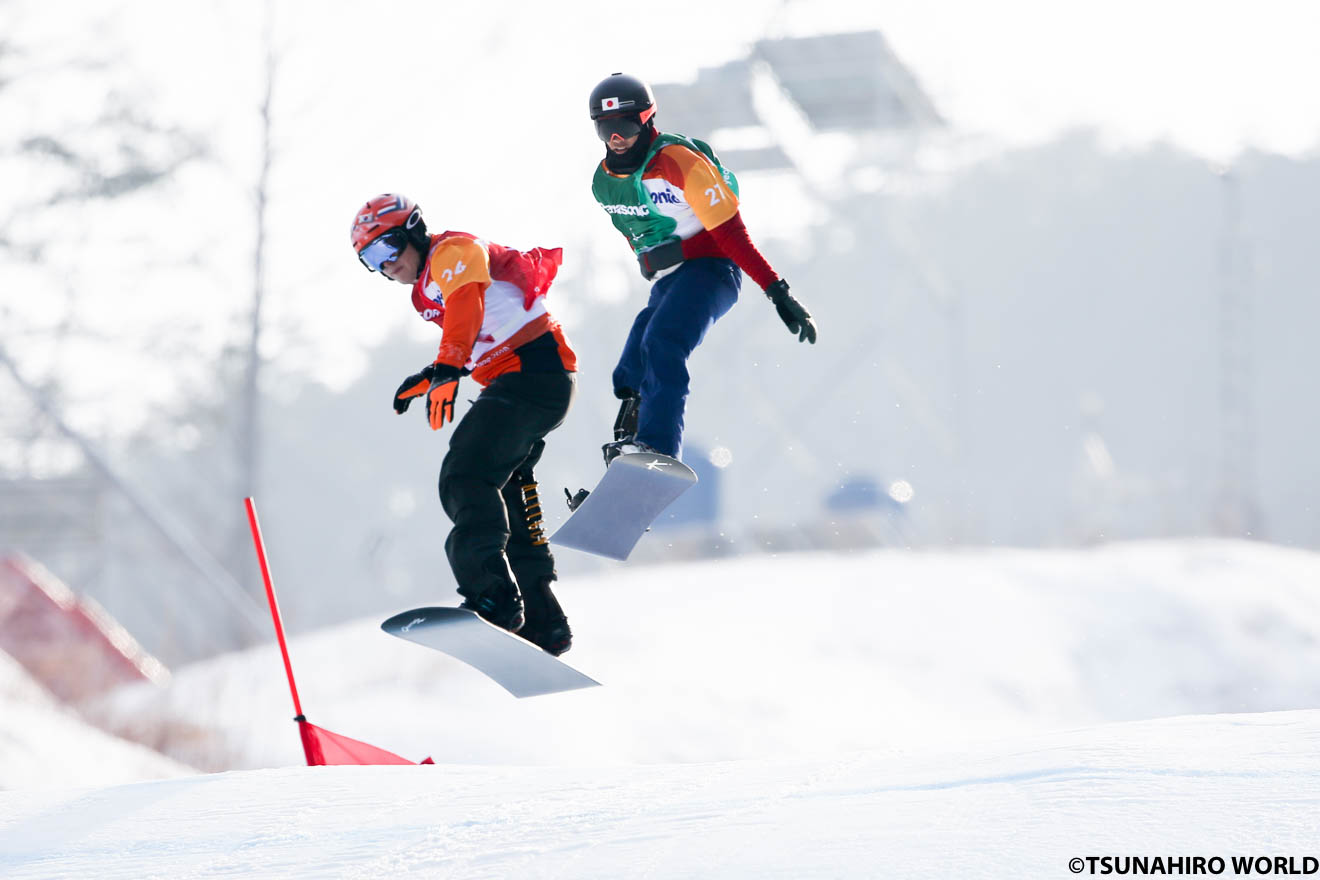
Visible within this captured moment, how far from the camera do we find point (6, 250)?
19.0 metres

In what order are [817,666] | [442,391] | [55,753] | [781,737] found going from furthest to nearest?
→ [817,666] < [781,737] < [55,753] < [442,391]

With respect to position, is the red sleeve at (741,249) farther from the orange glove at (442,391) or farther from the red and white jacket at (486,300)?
the orange glove at (442,391)

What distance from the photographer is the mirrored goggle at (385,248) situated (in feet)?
19.2

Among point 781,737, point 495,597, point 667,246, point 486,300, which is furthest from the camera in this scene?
point 781,737

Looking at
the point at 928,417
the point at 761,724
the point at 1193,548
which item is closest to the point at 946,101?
the point at 928,417

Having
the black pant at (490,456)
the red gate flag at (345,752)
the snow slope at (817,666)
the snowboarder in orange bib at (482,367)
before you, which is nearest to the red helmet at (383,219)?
Answer: the snowboarder in orange bib at (482,367)

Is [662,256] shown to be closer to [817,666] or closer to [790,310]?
[790,310]

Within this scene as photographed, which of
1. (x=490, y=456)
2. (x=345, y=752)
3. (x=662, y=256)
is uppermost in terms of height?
(x=662, y=256)

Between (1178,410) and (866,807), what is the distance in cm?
7086

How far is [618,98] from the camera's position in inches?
238

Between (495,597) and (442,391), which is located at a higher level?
(442,391)

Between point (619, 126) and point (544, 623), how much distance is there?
205 centimetres

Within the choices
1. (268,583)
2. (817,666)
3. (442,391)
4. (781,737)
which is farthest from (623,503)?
(817,666)

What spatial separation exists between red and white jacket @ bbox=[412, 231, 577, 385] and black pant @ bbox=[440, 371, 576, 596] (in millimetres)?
108
